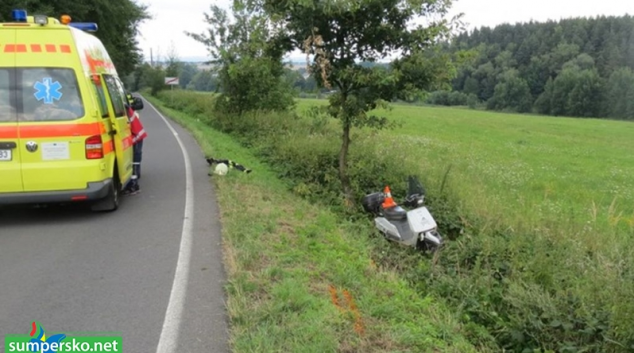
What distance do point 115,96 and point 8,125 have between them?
196 centimetres

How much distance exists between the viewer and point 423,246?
23.4ft

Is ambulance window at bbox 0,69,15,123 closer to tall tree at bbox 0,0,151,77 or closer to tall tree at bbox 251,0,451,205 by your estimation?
tall tree at bbox 251,0,451,205

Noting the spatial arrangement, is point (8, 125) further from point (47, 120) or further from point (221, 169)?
point (221, 169)

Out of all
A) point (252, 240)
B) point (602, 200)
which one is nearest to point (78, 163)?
point (252, 240)

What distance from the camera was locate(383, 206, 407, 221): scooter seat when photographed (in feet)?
24.2

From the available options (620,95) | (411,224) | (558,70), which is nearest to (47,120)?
(411,224)

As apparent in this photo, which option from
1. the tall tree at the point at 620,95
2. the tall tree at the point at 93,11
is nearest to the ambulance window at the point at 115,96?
the tall tree at the point at 93,11

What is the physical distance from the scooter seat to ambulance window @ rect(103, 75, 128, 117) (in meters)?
4.39

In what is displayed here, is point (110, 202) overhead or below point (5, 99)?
below

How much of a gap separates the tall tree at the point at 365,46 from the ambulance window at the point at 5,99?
4.14 metres

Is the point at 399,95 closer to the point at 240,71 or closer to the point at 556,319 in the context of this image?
the point at 240,71

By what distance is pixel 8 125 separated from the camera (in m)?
6.36

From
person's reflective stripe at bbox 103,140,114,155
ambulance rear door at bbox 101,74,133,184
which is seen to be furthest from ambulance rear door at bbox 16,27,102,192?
ambulance rear door at bbox 101,74,133,184

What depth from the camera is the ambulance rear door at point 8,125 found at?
6.34 m
